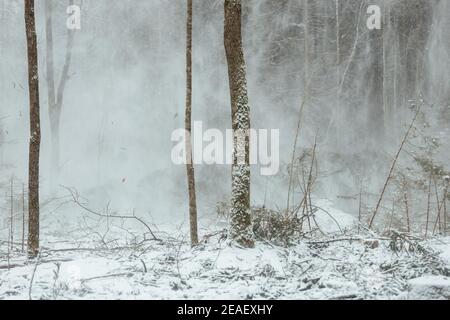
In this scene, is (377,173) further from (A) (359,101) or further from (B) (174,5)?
(B) (174,5)

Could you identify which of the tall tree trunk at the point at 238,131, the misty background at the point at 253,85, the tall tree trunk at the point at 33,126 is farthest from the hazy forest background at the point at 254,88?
the tall tree trunk at the point at 238,131

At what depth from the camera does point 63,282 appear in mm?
6539

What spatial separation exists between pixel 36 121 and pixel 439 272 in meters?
7.16

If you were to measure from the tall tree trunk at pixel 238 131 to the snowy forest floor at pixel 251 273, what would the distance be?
0.42 m

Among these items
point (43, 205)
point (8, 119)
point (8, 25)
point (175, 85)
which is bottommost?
point (43, 205)

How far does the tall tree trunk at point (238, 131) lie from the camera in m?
7.96

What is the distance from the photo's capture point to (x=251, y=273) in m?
6.87

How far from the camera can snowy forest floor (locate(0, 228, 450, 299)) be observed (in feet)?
19.9

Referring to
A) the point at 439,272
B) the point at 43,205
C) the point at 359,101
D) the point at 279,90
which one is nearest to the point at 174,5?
the point at 279,90

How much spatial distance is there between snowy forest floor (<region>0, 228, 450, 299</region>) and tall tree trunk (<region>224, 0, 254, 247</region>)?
0.42m

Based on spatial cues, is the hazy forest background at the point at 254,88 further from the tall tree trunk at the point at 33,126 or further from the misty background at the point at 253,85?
the tall tree trunk at the point at 33,126

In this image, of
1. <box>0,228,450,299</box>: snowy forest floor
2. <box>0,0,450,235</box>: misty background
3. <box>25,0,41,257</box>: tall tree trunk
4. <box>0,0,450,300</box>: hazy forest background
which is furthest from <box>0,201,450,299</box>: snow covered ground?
<box>0,0,450,235</box>: misty background

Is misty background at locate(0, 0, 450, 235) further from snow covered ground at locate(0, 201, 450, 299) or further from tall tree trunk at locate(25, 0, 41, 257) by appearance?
snow covered ground at locate(0, 201, 450, 299)

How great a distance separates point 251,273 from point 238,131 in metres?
2.43
